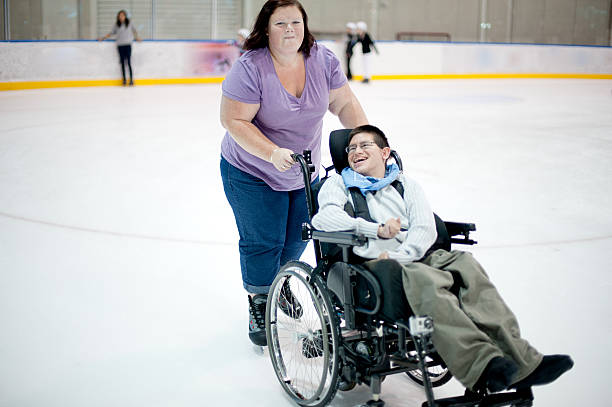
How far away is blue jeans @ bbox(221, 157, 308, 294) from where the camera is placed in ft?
8.49

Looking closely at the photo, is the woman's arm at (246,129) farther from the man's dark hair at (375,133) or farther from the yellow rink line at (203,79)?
the yellow rink line at (203,79)

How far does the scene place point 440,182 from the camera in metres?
5.52

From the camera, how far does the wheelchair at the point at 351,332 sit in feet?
5.92

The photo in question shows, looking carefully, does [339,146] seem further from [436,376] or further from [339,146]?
[436,376]

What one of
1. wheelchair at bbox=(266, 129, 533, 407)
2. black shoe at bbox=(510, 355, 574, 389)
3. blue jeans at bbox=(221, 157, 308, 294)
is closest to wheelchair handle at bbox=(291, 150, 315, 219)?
wheelchair at bbox=(266, 129, 533, 407)

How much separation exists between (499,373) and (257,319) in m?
1.20

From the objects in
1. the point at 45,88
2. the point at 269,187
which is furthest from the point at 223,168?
the point at 45,88

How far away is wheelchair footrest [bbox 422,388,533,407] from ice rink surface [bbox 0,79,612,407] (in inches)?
18.4

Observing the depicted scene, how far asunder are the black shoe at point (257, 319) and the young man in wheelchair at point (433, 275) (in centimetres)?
68

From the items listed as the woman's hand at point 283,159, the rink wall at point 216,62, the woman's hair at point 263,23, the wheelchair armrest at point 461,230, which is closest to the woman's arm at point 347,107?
the woman's hair at point 263,23

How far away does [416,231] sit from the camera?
2.07 m

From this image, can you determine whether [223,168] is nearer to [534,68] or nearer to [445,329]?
[445,329]

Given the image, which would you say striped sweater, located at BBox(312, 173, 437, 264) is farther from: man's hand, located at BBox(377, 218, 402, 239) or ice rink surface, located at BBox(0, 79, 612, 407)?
ice rink surface, located at BBox(0, 79, 612, 407)

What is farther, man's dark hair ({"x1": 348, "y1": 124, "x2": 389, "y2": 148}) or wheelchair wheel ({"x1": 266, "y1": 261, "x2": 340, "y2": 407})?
man's dark hair ({"x1": 348, "y1": 124, "x2": 389, "y2": 148})
